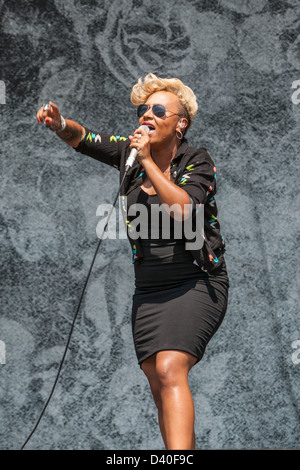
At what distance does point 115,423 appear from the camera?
129 inches

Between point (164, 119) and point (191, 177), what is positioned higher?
point (164, 119)

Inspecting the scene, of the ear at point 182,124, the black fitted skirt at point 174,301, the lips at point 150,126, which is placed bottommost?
the black fitted skirt at point 174,301

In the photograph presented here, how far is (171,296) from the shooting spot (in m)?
2.20

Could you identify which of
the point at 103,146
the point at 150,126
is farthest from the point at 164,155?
the point at 103,146

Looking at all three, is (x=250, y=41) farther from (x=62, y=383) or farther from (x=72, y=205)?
(x=62, y=383)

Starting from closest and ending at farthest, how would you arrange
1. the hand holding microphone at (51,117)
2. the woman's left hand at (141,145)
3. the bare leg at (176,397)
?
1. the bare leg at (176,397)
2. the woman's left hand at (141,145)
3. the hand holding microphone at (51,117)

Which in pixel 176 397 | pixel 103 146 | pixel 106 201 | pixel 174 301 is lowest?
pixel 176 397

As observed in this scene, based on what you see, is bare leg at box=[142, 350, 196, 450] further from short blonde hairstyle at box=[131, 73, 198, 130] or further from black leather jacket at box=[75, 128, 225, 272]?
short blonde hairstyle at box=[131, 73, 198, 130]

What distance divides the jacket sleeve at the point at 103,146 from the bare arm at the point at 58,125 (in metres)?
0.02

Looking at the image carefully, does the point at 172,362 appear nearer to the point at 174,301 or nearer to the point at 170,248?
the point at 174,301

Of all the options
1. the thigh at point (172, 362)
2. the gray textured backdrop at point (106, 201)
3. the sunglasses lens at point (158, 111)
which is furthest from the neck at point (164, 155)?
the gray textured backdrop at point (106, 201)

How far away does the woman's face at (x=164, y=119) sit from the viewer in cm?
229

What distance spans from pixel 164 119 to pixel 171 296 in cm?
56

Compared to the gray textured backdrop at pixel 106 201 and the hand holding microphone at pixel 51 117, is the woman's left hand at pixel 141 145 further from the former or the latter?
the gray textured backdrop at pixel 106 201
